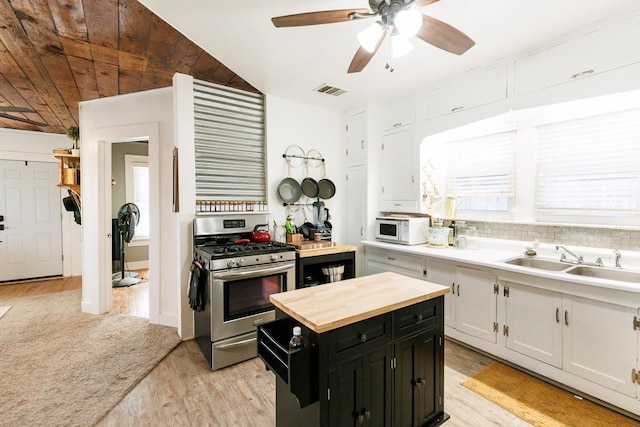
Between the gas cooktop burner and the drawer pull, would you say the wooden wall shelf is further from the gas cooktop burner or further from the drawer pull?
the drawer pull

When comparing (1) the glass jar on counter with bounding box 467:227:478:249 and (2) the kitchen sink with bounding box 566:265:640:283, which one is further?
(1) the glass jar on counter with bounding box 467:227:478:249

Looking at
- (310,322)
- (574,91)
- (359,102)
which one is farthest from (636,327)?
(359,102)

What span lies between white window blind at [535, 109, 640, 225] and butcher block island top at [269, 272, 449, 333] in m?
1.71

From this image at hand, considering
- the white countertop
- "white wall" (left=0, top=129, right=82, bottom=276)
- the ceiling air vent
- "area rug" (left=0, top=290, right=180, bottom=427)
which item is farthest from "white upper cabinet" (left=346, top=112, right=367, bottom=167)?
"white wall" (left=0, top=129, right=82, bottom=276)

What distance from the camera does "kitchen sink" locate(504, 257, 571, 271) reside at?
2.45 m

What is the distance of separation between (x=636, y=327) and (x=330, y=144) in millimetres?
3284

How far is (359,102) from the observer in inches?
147

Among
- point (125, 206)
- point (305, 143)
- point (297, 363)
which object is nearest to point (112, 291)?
point (125, 206)

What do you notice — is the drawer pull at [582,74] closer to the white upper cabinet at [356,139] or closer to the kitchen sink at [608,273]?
the kitchen sink at [608,273]

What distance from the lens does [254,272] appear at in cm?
262

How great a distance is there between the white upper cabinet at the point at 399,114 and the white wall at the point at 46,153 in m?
5.70

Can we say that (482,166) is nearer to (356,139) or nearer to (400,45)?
(356,139)

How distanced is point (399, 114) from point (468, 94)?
0.85 meters

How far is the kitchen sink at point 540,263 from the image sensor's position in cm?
245
